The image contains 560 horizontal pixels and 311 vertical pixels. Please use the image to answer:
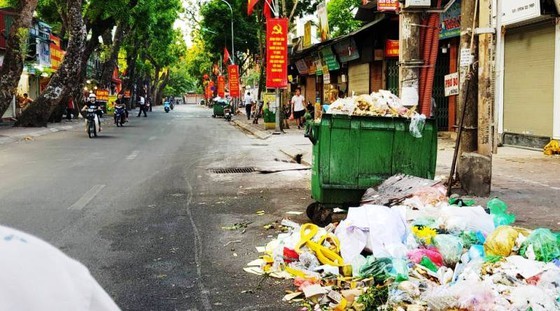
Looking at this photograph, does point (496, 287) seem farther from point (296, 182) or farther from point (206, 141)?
point (206, 141)

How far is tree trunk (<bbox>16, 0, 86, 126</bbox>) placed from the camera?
2625 centimetres

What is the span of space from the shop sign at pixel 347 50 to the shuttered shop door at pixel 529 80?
8764mm

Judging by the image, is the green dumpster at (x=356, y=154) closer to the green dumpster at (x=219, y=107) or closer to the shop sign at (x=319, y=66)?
the shop sign at (x=319, y=66)

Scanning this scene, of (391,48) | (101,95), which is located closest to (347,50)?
(391,48)

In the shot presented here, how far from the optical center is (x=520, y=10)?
15539mm

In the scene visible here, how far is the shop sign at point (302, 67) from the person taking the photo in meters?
37.5

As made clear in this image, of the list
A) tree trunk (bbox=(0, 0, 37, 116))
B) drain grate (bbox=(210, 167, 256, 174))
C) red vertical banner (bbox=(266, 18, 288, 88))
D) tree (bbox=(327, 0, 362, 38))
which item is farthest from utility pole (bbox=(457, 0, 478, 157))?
tree (bbox=(327, 0, 362, 38))

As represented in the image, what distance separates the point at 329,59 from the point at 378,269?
83.1ft

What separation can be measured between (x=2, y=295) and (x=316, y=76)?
35880 millimetres

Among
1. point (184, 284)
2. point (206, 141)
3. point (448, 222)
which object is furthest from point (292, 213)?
point (206, 141)

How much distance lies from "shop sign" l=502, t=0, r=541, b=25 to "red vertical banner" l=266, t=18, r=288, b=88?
9886 mm

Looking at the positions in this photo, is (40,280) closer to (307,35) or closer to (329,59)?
(329,59)

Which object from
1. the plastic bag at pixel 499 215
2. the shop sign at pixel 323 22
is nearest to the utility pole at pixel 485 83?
the plastic bag at pixel 499 215

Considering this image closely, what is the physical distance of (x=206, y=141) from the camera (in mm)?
21359
